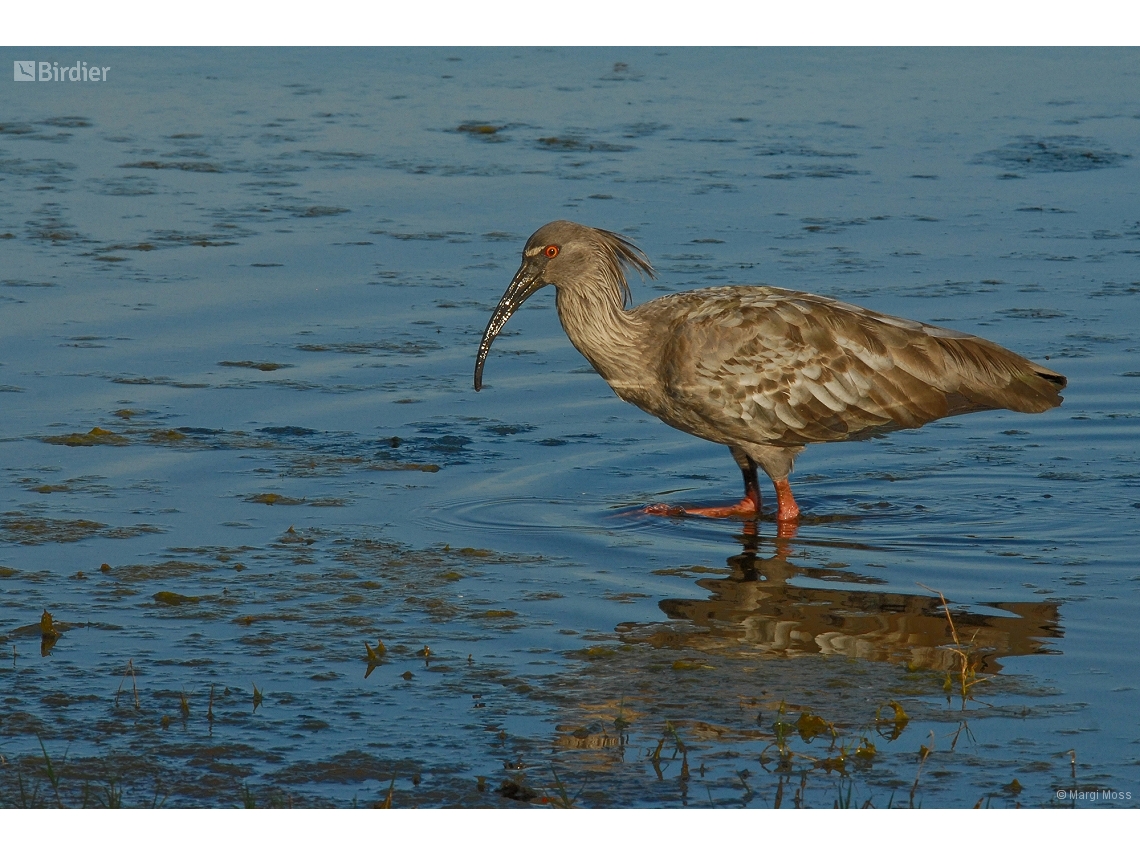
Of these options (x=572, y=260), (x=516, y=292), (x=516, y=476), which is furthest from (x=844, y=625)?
(x=516, y=292)

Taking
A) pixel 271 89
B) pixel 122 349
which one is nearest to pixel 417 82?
pixel 271 89

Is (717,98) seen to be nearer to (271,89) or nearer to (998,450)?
(271,89)

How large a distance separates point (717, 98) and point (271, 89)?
4.91m

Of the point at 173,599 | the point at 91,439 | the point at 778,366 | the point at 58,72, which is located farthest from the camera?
the point at 58,72

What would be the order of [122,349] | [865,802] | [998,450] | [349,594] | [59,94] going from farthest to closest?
[59,94]
[122,349]
[998,450]
[349,594]
[865,802]

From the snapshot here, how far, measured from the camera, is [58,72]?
19.4 meters

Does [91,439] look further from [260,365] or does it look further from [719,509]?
[719,509]

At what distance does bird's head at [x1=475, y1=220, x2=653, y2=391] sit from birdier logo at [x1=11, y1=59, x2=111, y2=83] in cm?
1152

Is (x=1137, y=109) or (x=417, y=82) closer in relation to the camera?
(x=1137, y=109)

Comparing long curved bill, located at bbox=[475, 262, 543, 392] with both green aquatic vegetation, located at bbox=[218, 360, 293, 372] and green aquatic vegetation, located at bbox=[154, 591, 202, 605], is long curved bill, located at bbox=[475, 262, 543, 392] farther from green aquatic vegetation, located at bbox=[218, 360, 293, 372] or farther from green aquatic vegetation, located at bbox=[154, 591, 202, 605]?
green aquatic vegetation, located at bbox=[154, 591, 202, 605]

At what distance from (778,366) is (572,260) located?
1.22 metres

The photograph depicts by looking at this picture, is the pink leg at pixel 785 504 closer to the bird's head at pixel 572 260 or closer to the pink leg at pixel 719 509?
the pink leg at pixel 719 509

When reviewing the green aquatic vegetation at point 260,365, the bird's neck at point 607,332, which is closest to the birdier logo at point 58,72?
the green aquatic vegetation at point 260,365

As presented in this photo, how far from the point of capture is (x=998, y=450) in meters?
9.91
